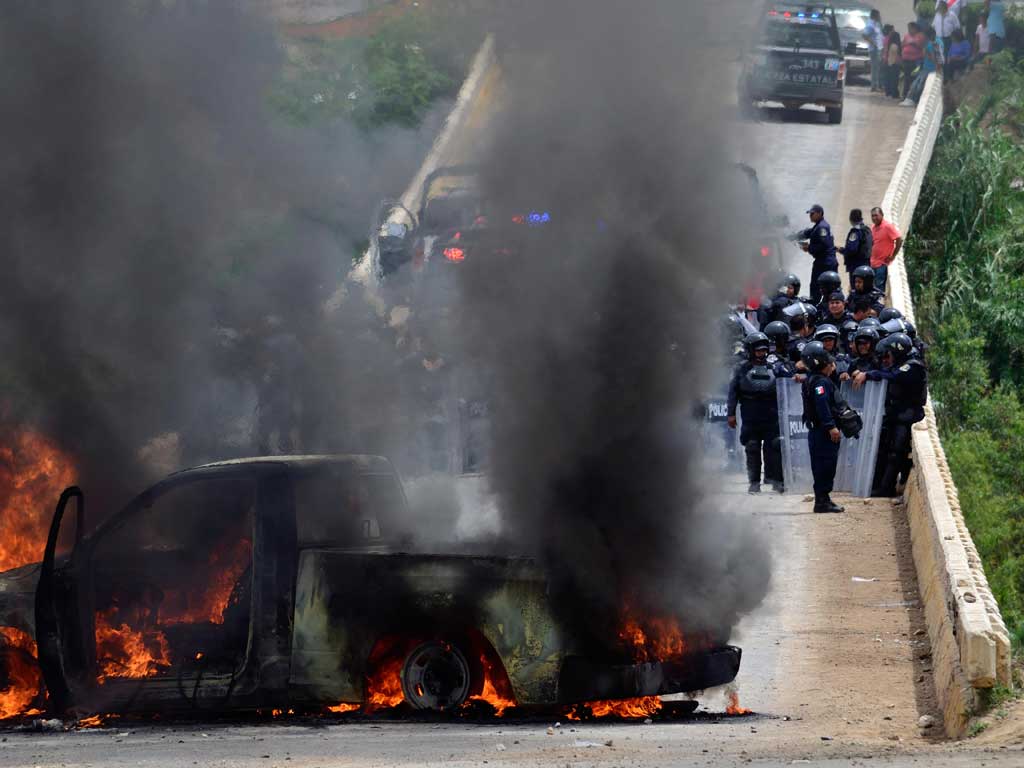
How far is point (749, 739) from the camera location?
7352 millimetres

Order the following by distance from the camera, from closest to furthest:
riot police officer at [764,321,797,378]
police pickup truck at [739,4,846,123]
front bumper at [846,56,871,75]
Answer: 1. riot police officer at [764,321,797,378]
2. police pickup truck at [739,4,846,123]
3. front bumper at [846,56,871,75]

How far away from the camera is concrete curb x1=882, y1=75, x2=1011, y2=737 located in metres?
7.95

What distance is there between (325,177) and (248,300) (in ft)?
13.6

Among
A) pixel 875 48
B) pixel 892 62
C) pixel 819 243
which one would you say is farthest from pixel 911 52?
pixel 819 243

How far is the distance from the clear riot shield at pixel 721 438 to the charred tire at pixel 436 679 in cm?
598

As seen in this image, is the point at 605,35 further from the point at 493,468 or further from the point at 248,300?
the point at 248,300

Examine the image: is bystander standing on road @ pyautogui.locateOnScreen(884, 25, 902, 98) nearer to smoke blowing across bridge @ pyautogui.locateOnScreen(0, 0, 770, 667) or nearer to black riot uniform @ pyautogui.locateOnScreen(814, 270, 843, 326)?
smoke blowing across bridge @ pyautogui.locateOnScreen(0, 0, 770, 667)

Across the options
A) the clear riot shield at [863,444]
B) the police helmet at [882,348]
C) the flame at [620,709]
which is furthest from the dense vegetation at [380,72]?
the flame at [620,709]

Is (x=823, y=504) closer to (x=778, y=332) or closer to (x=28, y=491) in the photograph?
(x=778, y=332)

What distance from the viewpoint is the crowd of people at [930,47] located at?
30127mm

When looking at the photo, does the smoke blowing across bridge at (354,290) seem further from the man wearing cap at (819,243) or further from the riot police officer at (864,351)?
the man wearing cap at (819,243)

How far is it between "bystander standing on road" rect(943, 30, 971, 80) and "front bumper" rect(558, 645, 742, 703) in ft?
81.2

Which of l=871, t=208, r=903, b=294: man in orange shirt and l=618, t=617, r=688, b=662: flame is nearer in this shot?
l=618, t=617, r=688, b=662: flame

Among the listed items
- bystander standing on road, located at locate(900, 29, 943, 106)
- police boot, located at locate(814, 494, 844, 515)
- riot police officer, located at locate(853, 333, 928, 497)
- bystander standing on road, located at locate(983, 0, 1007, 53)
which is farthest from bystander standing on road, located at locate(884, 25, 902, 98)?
police boot, located at locate(814, 494, 844, 515)
